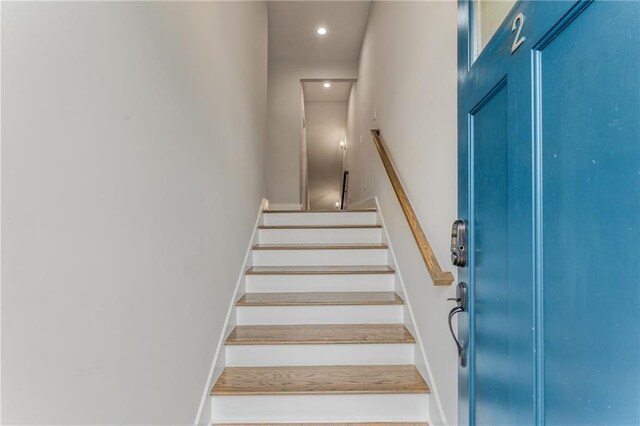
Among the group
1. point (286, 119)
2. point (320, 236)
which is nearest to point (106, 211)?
point (320, 236)

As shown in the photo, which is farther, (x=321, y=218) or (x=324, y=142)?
(x=324, y=142)

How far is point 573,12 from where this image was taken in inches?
22.1

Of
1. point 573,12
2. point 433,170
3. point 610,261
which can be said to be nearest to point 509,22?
point 573,12

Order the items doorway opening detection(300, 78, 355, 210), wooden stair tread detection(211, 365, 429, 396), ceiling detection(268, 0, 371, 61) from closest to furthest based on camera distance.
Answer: wooden stair tread detection(211, 365, 429, 396) → ceiling detection(268, 0, 371, 61) → doorway opening detection(300, 78, 355, 210)

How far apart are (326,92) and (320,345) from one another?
19.1 feet

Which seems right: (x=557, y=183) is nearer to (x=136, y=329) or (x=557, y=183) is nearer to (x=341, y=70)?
(x=136, y=329)

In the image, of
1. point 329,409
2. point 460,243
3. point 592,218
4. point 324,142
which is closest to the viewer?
→ point 592,218

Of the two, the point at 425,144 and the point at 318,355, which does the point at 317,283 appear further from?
the point at 425,144

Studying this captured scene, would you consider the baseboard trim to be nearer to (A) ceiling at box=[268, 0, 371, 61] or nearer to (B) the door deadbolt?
(B) the door deadbolt

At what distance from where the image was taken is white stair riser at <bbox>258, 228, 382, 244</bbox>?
9.62 ft

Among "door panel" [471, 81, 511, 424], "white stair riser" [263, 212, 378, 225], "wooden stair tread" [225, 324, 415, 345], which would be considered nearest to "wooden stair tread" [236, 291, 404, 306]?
"wooden stair tread" [225, 324, 415, 345]

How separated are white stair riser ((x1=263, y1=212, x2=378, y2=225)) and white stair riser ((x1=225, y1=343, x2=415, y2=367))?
1502 millimetres

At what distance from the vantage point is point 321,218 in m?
3.24

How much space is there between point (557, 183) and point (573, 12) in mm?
284
